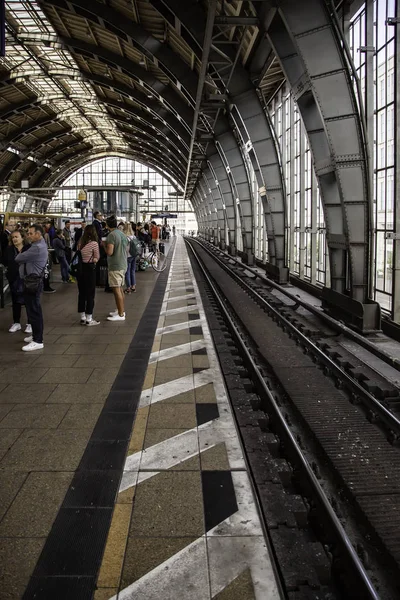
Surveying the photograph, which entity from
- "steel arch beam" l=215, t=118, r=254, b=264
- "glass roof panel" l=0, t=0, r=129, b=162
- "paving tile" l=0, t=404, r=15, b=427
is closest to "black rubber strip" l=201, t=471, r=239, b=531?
"paving tile" l=0, t=404, r=15, b=427

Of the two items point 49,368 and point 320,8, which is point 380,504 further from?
point 320,8

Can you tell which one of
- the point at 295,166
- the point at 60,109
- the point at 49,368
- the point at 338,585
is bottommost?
the point at 338,585

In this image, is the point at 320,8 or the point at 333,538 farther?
the point at 320,8

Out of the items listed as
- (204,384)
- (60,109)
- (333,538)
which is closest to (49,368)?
(204,384)

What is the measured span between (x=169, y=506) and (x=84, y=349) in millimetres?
4665

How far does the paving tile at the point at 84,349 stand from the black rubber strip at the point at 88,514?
6.13 feet

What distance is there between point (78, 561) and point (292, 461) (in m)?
2.03

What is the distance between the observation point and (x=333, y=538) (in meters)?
3.21

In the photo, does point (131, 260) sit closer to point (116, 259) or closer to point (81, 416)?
point (116, 259)

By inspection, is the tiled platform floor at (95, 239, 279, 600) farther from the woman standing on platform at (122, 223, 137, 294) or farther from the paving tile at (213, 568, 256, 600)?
the woman standing on platform at (122, 223, 137, 294)

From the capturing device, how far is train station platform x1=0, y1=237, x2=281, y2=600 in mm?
2820

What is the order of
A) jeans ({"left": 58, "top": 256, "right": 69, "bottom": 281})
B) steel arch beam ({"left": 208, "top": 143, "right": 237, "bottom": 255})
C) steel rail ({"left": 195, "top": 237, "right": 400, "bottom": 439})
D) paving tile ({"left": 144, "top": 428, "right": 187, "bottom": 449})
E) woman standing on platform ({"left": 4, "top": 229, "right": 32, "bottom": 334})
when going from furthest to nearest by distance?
steel arch beam ({"left": 208, "top": 143, "right": 237, "bottom": 255}), jeans ({"left": 58, "top": 256, "right": 69, "bottom": 281}), woman standing on platform ({"left": 4, "top": 229, "right": 32, "bottom": 334}), steel rail ({"left": 195, "top": 237, "right": 400, "bottom": 439}), paving tile ({"left": 144, "top": 428, "right": 187, "bottom": 449})

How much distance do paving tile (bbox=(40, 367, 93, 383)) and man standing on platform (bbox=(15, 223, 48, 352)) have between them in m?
1.12

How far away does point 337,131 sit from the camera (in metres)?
9.93
